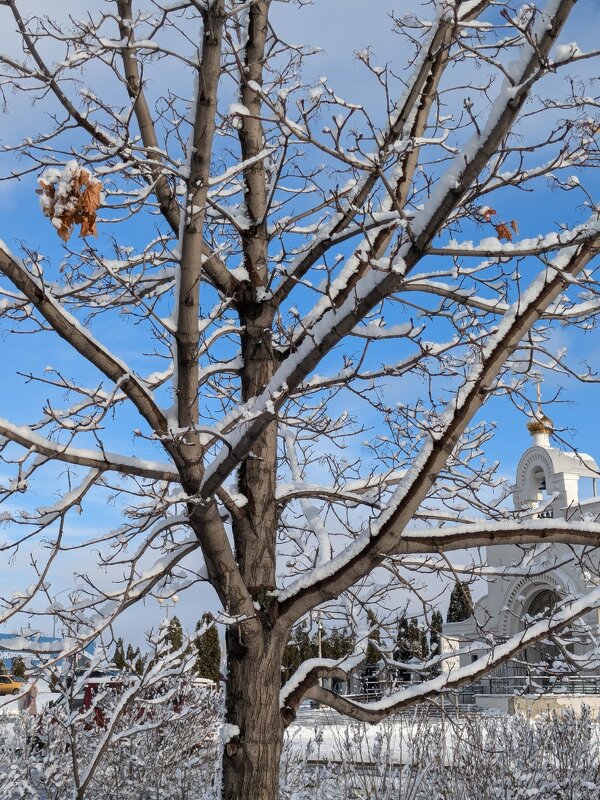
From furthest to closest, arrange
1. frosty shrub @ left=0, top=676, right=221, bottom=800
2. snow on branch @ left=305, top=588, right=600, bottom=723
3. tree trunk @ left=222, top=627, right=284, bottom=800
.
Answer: frosty shrub @ left=0, top=676, right=221, bottom=800
snow on branch @ left=305, top=588, right=600, bottom=723
tree trunk @ left=222, top=627, right=284, bottom=800

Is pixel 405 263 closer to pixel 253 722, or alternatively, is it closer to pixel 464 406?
pixel 464 406

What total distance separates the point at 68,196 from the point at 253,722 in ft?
8.83

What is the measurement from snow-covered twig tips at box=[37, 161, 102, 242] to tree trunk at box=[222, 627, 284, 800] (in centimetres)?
221

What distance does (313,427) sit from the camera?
5.43 metres

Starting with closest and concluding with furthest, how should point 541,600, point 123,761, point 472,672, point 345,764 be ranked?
point 472,672 < point 345,764 < point 123,761 < point 541,600

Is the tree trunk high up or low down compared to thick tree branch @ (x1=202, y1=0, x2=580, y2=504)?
down

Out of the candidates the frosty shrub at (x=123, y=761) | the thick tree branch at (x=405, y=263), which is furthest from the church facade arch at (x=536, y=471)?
the thick tree branch at (x=405, y=263)

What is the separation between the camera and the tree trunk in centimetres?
411

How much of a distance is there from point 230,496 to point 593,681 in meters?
19.4

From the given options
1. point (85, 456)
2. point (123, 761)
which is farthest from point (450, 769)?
point (85, 456)

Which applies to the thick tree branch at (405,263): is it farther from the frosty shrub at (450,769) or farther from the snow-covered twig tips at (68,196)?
the frosty shrub at (450,769)

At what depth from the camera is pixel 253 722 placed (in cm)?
416

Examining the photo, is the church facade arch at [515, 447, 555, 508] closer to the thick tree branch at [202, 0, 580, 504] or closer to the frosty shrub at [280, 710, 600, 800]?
the frosty shrub at [280, 710, 600, 800]

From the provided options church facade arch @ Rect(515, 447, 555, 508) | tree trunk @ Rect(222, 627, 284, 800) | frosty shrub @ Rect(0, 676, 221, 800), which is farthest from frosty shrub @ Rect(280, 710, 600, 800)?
church facade arch @ Rect(515, 447, 555, 508)
